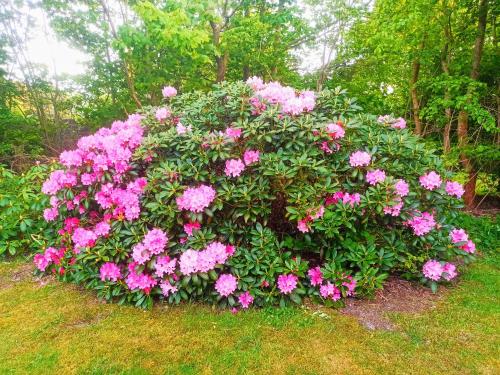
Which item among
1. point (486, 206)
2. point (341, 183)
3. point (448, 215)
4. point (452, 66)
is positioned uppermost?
point (452, 66)

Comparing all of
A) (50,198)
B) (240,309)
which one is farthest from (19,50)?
(240,309)

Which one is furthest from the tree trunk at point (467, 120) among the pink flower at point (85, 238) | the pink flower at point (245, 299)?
the pink flower at point (85, 238)

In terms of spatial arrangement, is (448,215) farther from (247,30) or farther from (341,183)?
(247,30)

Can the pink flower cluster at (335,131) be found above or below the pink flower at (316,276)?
above

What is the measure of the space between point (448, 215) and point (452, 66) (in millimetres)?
3386

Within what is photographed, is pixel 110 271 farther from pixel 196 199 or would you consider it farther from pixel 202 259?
pixel 196 199

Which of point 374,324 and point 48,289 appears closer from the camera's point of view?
point 374,324

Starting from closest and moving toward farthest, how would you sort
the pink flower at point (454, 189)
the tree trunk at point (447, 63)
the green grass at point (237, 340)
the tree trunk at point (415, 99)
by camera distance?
the green grass at point (237, 340) → the pink flower at point (454, 189) → the tree trunk at point (447, 63) → the tree trunk at point (415, 99)

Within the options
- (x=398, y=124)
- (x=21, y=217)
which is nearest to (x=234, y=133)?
(x=398, y=124)

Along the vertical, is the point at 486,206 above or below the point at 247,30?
below

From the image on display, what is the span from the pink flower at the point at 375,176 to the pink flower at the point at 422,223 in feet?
1.56

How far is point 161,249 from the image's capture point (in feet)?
8.68

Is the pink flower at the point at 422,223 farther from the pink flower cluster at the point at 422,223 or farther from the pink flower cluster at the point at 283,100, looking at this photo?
the pink flower cluster at the point at 283,100

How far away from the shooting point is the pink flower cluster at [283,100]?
9.35ft
